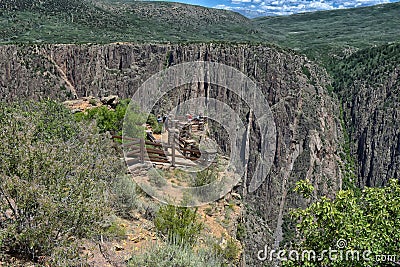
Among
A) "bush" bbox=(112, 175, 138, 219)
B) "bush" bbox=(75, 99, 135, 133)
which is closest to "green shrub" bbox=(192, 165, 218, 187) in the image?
"bush" bbox=(112, 175, 138, 219)

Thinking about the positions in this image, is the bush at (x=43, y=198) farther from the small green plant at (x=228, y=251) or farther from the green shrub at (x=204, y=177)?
the green shrub at (x=204, y=177)

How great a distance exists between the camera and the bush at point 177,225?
25.6 feet

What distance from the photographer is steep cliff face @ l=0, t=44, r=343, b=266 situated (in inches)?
1688

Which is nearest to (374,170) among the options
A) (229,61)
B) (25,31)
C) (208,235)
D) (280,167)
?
(280,167)

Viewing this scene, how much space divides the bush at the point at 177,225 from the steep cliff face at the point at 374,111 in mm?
56822

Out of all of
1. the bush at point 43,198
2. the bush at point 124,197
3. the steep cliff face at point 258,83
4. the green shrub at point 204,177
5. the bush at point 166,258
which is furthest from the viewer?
the steep cliff face at point 258,83

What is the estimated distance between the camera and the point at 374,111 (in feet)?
212

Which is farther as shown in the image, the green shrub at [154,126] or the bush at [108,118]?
the green shrub at [154,126]

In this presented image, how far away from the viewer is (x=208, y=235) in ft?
30.0

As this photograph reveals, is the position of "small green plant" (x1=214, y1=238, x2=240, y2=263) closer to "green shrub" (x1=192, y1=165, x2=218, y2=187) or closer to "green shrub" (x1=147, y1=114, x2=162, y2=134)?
"green shrub" (x1=192, y1=165, x2=218, y2=187)

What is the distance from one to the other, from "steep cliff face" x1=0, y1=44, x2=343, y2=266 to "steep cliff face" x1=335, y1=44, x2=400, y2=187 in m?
5.70

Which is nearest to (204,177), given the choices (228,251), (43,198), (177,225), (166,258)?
(228,251)

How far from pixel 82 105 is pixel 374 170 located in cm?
5531

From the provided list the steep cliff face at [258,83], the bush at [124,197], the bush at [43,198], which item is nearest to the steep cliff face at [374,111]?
the steep cliff face at [258,83]
